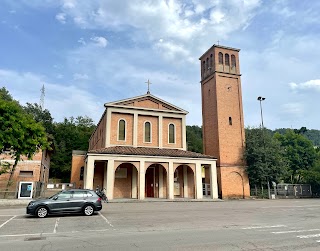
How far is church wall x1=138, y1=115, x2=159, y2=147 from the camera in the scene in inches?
1179

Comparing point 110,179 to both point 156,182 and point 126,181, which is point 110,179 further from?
point 156,182

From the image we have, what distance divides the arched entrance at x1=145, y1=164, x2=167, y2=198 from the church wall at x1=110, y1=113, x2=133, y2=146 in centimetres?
373

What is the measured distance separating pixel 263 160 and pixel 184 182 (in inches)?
380

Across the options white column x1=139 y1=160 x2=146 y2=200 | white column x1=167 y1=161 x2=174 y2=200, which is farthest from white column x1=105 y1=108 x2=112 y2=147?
white column x1=167 y1=161 x2=174 y2=200

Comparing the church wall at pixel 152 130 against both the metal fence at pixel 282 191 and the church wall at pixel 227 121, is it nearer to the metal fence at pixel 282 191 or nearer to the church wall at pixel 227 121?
the church wall at pixel 227 121

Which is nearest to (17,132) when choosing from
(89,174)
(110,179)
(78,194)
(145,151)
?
(89,174)

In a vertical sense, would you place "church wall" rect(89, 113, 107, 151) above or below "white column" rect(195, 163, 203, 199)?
above

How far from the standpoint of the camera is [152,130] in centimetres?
3056

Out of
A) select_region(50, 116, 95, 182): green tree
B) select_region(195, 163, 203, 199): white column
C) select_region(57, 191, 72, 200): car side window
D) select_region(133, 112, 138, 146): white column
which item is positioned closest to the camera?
select_region(57, 191, 72, 200): car side window

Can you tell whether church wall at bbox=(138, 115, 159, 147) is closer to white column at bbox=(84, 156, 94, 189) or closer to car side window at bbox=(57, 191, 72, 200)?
white column at bbox=(84, 156, 94, 189)

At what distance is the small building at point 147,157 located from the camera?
Answer: 2588cm

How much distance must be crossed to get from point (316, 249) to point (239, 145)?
83.3 ft

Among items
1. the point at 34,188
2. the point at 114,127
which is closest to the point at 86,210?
the point at 34,188

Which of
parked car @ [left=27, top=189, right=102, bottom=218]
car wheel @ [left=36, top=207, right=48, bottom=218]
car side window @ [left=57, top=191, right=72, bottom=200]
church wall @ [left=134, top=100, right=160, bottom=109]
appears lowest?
car wheel @ [left=36, top=207, right=48, bottom=218]
